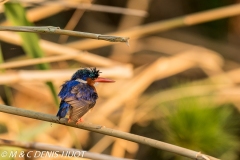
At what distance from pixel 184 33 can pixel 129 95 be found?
43.2 inches

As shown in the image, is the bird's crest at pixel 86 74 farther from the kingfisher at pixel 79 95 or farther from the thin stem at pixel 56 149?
the thin stem at pixel 56 149

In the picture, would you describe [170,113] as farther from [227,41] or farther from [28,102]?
[227,41]

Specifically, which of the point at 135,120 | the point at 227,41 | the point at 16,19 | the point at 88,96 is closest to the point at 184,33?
the point at 227,41

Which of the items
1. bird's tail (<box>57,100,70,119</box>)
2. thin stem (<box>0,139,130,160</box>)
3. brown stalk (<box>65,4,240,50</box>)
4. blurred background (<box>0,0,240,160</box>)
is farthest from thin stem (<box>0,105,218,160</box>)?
brown stalk (<box>65,4,240,50</box>)

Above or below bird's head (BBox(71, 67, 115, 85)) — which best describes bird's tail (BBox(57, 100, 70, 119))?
below

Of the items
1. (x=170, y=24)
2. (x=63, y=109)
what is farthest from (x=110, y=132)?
(x=170, y=24)

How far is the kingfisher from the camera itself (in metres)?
0.95

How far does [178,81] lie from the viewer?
8.26 feet

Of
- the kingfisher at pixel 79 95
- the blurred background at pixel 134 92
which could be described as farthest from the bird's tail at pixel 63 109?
the blurred background at pixel 134 92

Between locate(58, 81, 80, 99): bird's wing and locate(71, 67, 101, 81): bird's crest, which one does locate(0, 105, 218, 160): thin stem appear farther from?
locate(71, 67, 101, 81): bird's crest

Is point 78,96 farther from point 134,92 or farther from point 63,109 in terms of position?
point 134,92

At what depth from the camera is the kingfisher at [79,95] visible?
946mm

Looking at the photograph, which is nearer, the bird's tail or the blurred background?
the bird's tail

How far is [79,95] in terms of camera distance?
3.32 ft
